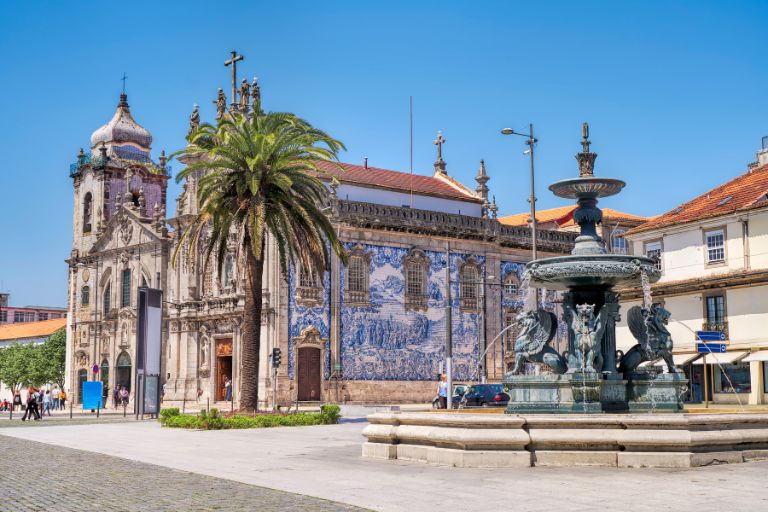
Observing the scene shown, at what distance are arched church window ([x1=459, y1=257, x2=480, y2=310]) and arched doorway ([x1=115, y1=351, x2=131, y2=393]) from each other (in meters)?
22.1

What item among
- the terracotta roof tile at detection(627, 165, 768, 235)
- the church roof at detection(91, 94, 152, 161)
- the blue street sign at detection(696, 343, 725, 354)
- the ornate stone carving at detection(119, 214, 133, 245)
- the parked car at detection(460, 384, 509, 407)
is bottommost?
the parked car at detection(460, 384, 509, 407)

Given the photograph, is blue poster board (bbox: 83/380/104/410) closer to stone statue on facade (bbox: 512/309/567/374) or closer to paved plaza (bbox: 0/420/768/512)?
paved plaza (bbox: 0/420/768/512)

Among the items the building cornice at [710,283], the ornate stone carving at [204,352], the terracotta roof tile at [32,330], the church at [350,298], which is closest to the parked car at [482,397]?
the church at [350,298]

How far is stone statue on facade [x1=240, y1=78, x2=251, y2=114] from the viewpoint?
44656 mm

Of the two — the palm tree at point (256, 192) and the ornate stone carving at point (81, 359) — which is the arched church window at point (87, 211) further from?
the palm tree at point (256, 192)

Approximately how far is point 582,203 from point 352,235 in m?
29.4

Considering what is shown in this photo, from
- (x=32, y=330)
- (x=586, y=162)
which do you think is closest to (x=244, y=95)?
(x=586, y=162)

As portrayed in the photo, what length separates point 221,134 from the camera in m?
31.5

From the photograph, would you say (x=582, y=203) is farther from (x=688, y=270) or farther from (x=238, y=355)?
(x=238, y=355)

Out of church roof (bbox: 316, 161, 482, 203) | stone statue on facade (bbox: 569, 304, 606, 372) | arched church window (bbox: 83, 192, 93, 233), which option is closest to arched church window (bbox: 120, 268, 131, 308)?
arched church window (bbox: 83, 192, 93, 233)

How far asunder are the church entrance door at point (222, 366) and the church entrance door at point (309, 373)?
6.19 m

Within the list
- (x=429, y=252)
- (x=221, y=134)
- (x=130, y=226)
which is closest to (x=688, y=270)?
(x=429, y=252)

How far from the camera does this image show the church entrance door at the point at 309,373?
148 feet

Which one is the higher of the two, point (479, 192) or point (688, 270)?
point (479, 192)
